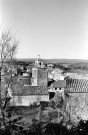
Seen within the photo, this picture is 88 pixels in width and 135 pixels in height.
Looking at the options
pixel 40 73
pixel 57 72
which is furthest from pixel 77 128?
pixel 57 72

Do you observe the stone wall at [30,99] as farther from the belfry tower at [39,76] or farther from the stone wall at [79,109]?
the stone wall at [79,109]

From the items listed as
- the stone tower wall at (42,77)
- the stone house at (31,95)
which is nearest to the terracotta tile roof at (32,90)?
the stone house at (31,95)

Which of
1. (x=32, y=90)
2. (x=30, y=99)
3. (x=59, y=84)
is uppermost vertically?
(x=59, y=84)

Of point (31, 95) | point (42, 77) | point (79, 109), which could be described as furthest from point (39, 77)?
point (79, 109)

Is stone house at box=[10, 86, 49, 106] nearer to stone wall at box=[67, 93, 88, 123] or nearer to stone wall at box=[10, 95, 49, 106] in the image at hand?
stone wall at box=[10, 95, 49, 106]

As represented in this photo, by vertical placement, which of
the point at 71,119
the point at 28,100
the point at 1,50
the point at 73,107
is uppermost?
the point at 1,50

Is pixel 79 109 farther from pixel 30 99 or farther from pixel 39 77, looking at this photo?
pixel 39 77

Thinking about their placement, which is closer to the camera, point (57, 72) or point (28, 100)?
point (28, 100)

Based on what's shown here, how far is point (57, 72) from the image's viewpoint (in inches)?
2243

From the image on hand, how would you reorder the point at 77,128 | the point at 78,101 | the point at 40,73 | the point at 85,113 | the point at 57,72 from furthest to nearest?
the point at 57,72 < the point at 40,73 < the point at 78,101 < the point at 85,113 < the point at 77,128

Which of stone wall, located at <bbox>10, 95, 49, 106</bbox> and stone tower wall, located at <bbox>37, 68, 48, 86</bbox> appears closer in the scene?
stone wall, located at <bbox>10, 95, 49, 106</bbox>

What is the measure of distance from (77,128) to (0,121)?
16.8ft

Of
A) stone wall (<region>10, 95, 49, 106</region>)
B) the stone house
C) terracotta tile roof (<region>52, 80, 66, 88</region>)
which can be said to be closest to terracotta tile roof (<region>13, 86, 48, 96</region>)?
the stone house

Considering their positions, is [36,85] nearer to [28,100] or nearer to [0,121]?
[28,100]
